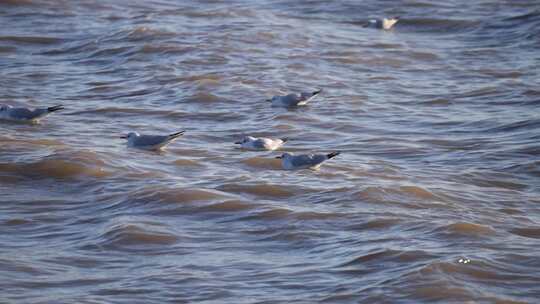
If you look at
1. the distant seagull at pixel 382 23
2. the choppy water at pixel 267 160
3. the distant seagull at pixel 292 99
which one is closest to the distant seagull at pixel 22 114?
the choppy water at pixel 267 160

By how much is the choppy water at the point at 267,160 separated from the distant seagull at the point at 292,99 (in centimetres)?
10

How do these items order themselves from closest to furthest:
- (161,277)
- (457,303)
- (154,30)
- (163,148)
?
1. (457,303)
2. (161,277)
3. (163,148)
4. (154,30)

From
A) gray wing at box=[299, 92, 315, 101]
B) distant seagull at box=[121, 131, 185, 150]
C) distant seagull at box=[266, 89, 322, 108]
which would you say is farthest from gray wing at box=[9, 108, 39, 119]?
gray wing at box=[299, 92, 315, 101]

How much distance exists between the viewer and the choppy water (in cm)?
661

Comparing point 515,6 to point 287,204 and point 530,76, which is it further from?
point 287,204

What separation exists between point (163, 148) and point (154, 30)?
5.55 m

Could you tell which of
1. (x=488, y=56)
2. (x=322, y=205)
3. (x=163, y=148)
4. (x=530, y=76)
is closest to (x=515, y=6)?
(x=488, y=56)

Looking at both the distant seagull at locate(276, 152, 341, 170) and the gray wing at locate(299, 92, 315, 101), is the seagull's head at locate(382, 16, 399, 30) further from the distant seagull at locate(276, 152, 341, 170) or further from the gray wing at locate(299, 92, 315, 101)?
the distant seagull at locate(276, 152, 341, 170)

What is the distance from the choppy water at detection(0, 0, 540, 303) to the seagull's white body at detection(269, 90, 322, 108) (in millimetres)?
103

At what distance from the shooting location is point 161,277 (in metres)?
6.57

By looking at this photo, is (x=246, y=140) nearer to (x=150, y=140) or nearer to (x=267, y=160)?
(x=267, y=160)

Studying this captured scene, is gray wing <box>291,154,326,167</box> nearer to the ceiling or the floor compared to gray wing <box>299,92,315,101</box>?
nearer to the ceiling

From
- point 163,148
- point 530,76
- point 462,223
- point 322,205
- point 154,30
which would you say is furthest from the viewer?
point 154,30

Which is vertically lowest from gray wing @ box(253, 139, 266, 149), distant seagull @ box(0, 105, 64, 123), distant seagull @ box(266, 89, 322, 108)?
distant seagull @ box(266, 89, 322, 108)
